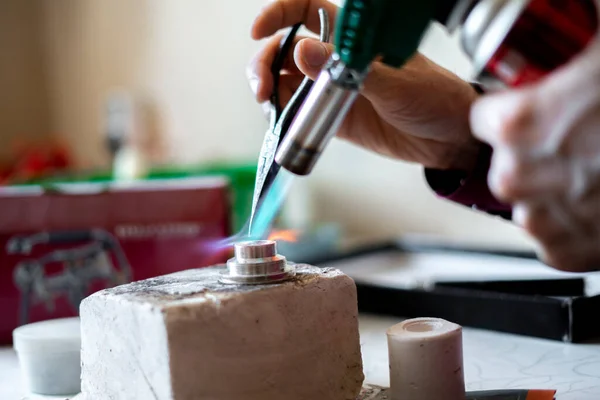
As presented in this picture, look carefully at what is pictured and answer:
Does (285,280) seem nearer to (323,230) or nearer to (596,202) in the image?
(596,202)

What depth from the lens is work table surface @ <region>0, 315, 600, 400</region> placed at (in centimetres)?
59

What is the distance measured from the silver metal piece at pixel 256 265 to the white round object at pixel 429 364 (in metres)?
0.10

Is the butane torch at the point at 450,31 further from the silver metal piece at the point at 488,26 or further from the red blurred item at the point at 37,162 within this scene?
the red blurred item at the point at 37,162

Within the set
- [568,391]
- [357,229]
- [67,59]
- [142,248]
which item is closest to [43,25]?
[67,59]

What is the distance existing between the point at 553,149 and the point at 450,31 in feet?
0.34

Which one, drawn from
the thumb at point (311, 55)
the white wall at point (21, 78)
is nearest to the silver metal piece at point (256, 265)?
the thumb at point (311, 55)

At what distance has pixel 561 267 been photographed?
47 cm

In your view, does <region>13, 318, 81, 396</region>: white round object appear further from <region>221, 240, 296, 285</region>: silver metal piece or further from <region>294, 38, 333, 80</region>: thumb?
<region>294, 38, 333, 80</region>: thumb

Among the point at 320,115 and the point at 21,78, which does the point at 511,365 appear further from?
the point at 21,78

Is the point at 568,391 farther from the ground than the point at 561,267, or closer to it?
closer to it

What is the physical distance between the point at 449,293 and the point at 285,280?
275 millimetres

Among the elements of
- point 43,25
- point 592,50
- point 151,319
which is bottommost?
point 151,319

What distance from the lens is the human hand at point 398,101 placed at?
636 mm

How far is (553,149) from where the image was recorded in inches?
15.1
